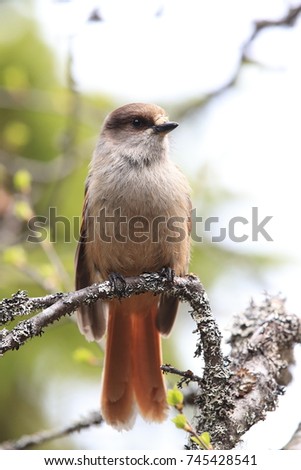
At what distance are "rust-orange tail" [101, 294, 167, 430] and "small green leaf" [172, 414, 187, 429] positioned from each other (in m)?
1.60

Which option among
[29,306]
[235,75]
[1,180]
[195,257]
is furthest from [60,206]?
[29,306]

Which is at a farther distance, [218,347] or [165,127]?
[165,127]

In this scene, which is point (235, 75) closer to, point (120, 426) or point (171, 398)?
point (120, 426)

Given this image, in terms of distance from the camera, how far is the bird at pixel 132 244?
422 centimetres

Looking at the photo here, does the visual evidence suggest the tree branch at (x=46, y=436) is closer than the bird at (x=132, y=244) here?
Yes

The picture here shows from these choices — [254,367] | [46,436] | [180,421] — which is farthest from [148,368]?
[180,421]

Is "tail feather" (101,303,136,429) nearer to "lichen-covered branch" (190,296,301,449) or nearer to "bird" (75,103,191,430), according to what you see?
"bird" (75,103,191,430)

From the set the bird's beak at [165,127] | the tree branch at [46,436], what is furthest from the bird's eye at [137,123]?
the tree branch at [46,436]

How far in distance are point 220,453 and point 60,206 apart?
10.3 ft

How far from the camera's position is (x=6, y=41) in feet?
19.3

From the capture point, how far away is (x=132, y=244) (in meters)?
4.19

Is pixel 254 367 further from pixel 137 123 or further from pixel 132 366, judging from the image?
pixel 137 123

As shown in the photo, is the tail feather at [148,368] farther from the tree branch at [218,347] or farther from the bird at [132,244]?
the tree branch at [218,347]

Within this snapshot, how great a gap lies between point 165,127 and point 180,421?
232 cm
